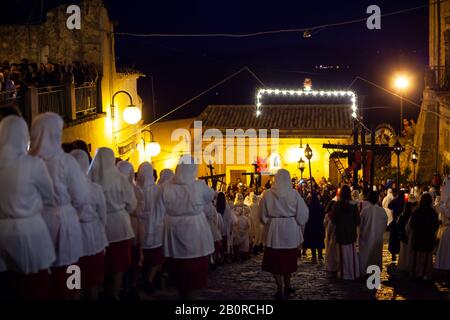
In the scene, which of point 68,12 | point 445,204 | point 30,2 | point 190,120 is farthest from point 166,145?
point 445,204

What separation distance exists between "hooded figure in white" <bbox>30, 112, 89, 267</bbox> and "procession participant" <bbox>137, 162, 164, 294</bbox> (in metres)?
2.63

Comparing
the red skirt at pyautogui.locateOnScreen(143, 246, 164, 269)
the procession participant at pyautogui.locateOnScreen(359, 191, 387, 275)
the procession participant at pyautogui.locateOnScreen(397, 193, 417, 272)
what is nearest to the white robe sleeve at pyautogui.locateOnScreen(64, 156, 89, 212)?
the red skirt at pyautogui.locateOnScreen(143, 246, 164, 269)

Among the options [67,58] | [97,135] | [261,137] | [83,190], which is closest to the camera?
[83,190]

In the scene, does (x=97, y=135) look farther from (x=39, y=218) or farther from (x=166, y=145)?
(x=166, y=145)

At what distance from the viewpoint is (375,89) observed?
42125 mm

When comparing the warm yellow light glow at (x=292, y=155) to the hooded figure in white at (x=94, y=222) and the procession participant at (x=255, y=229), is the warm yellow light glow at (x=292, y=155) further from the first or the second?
the hooded figure in white at (x=94, y=222)

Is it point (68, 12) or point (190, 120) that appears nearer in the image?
point (68, 12)

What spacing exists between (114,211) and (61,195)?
6.74 ft

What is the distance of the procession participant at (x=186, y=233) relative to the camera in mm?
9516

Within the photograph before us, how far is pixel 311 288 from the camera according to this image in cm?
1211

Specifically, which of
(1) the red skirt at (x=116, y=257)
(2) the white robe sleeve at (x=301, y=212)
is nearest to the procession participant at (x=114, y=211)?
(1) the red skirt at (x=116, y=257)

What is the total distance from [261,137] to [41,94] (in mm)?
20113

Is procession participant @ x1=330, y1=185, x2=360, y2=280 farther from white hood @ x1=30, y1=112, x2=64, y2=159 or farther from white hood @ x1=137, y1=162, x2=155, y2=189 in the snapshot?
white hood @ x1=30, y1=112, x2=64, y2=159

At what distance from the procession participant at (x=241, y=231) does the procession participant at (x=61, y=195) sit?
26.2 ft
